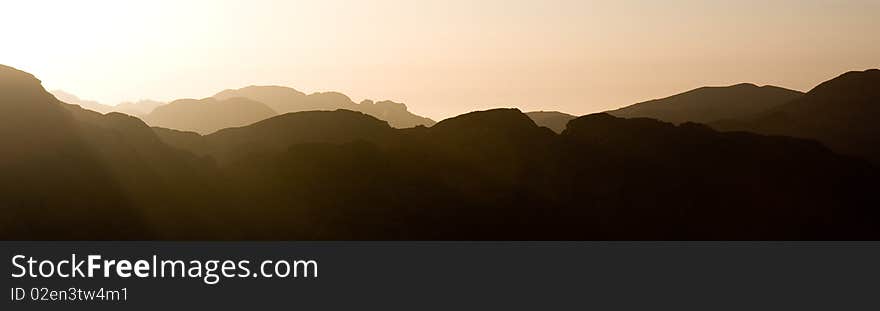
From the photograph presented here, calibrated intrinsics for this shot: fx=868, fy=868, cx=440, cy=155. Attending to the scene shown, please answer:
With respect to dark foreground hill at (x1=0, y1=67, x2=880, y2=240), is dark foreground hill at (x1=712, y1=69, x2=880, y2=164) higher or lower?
higher

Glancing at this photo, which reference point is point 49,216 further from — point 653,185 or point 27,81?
point 653,185

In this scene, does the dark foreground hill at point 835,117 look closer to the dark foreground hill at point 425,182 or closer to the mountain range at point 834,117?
the mountain range at point 834,117

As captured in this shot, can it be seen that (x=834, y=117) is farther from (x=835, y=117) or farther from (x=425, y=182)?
(x=425, y=182)

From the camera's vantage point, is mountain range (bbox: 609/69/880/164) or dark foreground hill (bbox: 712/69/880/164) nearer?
dark foreground hill (bbox: 712/69/880/164)

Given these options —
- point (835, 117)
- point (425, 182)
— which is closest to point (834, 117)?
point (835, 117)

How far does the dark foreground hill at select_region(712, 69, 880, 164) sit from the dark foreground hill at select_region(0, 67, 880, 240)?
31294 mm

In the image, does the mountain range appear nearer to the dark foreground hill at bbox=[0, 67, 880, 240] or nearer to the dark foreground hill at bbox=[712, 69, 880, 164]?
the dark foreground hill at bbox=[712, 69, 880, 164]

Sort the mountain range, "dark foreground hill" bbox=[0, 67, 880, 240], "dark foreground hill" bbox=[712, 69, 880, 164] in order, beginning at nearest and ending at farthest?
"dark foreground hill" bbox=[0, 67, 880, 240] → "dark foreground hill" bbox=[712, 69, 880, 164] → the mountain range

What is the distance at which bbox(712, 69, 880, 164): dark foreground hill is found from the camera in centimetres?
15088

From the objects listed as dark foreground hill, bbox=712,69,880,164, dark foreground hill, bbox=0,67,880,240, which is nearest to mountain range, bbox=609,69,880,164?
dark foreground hill, bbox=712,69,880,164

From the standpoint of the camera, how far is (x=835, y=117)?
164 m

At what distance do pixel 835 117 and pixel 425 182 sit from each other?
323 feet

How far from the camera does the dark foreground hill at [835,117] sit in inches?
5940
